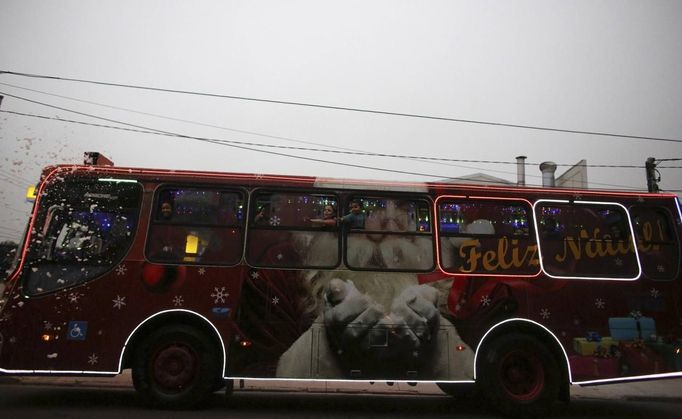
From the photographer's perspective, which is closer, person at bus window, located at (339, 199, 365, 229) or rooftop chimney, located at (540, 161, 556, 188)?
person at bus window, located at (339, 199, 365, 229)

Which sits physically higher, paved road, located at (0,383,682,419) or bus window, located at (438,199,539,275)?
→ bus window, located at (438,199,539,275)

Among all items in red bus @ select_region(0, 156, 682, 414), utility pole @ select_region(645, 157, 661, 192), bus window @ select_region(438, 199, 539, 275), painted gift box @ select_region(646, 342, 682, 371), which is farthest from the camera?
utility pole @ select_region(645, 157, 661, 192)

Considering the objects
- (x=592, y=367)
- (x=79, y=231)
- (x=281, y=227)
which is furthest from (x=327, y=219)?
(x=592, y=367)

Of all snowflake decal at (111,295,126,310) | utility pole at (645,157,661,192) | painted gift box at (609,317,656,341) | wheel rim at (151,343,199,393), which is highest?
utility pole at (645,157,661,192)

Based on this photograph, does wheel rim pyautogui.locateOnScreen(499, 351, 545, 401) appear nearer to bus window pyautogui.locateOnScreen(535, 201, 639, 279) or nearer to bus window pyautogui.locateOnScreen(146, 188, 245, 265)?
bus window pyautogui.locateOnScreen(535, 201, 639, 279)

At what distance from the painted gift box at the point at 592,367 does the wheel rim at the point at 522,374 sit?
42 centimetres

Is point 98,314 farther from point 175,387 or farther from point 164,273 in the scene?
point 175,387

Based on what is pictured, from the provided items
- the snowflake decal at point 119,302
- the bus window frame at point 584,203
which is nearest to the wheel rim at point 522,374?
the bus window frame at point 584,203

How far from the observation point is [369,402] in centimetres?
690

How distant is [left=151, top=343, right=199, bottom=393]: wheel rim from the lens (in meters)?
5.57

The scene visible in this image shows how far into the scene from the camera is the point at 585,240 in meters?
6.09

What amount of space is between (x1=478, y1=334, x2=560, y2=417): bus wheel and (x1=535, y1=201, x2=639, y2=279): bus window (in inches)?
43.7

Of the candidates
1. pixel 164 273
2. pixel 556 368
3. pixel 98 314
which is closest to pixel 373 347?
pixel 556 368

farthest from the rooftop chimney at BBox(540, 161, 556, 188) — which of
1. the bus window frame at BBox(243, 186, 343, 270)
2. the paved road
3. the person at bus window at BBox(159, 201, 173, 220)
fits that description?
the person at bus window at BBox(159, 201, 173, 220)
